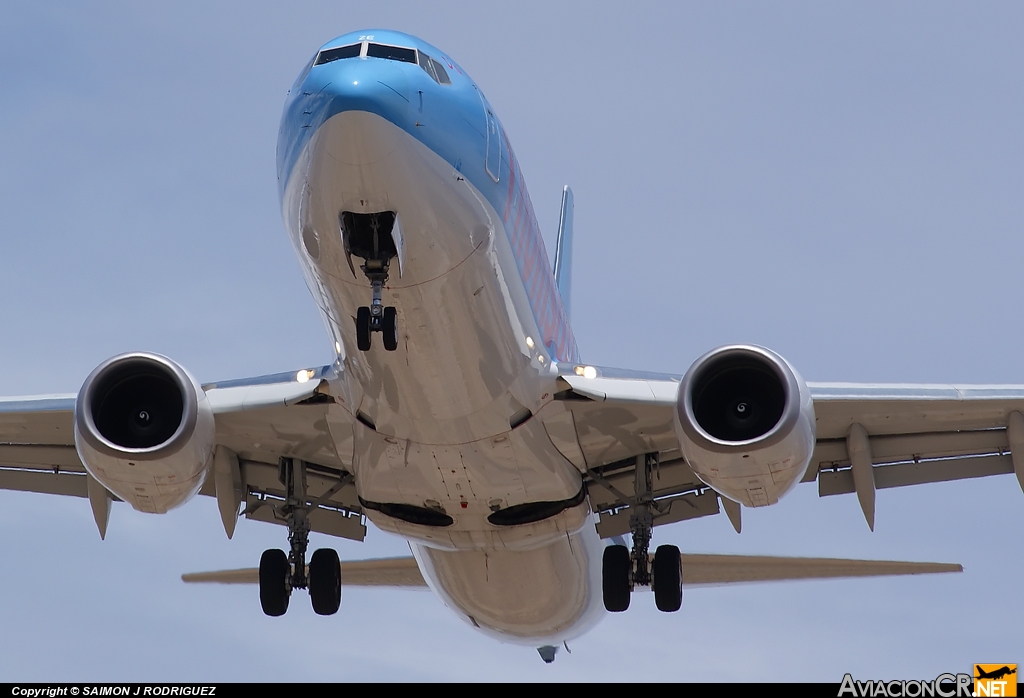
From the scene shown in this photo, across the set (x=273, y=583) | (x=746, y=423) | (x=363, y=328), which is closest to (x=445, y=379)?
(x=363, y=328)

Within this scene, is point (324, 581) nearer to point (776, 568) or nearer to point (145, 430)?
point (145, 430)

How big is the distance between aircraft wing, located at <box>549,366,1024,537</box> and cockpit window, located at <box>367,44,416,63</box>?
4.01m

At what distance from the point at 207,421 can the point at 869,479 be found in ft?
24.0

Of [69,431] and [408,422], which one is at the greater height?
[408,422]

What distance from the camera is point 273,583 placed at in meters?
16.1

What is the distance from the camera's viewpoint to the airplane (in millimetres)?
11438

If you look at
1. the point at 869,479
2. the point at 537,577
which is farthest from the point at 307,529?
the point at 869,479

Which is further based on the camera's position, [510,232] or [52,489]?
[52,489]

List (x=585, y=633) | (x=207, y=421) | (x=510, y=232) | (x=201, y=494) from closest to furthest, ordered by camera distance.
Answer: (x=510, y=232), (x=207, y=421), (x=201, y=494), (x=585, y=633)

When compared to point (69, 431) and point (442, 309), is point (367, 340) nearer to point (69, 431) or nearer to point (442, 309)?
point (442, 309)

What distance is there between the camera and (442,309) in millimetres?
12211

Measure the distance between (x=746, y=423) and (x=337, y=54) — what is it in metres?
5.36

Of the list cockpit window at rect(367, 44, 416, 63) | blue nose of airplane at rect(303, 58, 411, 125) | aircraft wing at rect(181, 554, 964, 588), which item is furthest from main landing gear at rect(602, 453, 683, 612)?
blue nose of airplane at rect(303, 58, 411, 125)

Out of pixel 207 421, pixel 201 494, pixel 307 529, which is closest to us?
pixel 207 421
